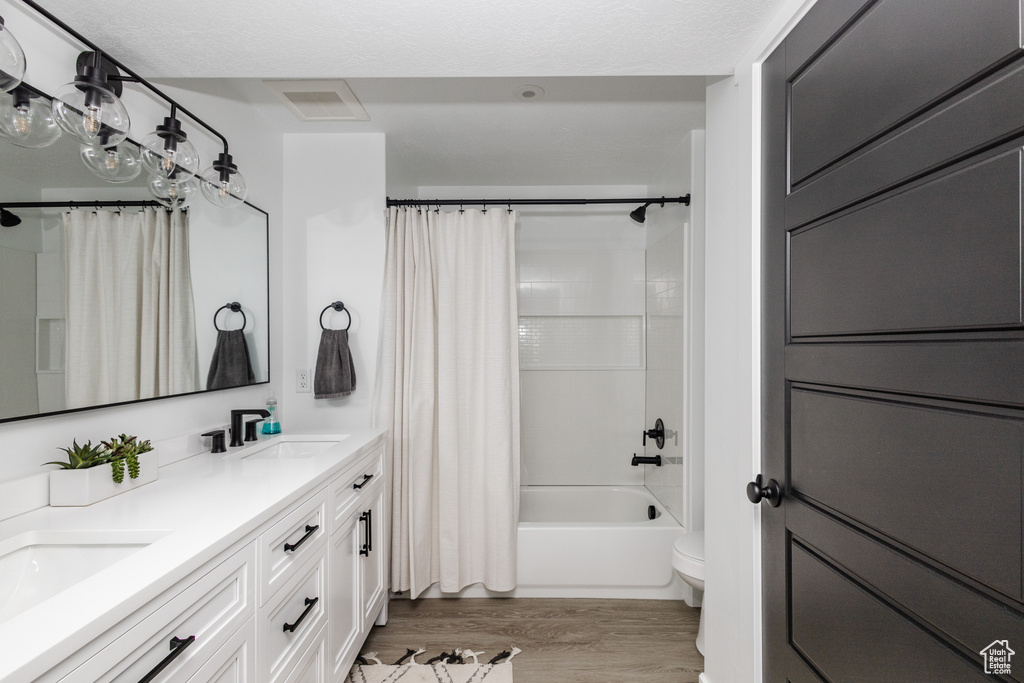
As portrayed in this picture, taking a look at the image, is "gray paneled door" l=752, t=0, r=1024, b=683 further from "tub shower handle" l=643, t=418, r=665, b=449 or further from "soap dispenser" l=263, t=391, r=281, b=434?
"soap dispenser" l=263, t=391, r=281, b=434

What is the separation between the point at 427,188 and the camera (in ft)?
12.0

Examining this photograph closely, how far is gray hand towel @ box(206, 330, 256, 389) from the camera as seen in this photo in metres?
2.07

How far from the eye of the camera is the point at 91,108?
4.19 feet

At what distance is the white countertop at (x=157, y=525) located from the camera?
731mm

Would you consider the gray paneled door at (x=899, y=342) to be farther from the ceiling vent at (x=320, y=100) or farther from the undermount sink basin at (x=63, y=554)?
the ceiling vent at (x=320, y=100)

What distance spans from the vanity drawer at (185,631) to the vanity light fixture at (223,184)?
1.22 metres

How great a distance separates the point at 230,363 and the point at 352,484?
2.41ft

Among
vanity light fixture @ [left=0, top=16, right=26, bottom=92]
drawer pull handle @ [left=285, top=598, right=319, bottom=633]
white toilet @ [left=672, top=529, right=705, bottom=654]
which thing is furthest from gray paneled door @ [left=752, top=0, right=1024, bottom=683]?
vanity light fixture @ [left=0, top=16, right=26, bottom=92]

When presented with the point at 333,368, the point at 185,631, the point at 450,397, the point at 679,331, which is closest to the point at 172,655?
the point at 185,631

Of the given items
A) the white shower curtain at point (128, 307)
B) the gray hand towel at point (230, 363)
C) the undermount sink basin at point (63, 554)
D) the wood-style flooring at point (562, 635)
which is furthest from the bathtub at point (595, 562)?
the undermount sink basin at point (63, 554)

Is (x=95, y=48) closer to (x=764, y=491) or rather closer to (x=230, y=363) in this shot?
(x=230, y=363)

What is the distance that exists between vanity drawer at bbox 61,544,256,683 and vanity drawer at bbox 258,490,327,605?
6cm

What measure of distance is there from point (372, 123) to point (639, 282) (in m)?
2.04

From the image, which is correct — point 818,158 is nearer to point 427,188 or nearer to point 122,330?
point 122,330
